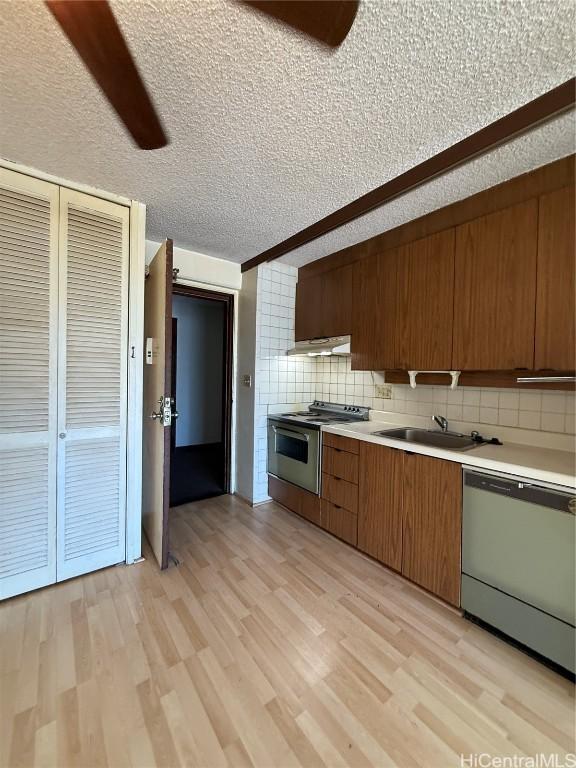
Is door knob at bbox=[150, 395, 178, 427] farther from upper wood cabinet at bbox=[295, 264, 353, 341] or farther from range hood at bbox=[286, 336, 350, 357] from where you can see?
upper wood cabinet at bbox=[295, 264, 353, 341]

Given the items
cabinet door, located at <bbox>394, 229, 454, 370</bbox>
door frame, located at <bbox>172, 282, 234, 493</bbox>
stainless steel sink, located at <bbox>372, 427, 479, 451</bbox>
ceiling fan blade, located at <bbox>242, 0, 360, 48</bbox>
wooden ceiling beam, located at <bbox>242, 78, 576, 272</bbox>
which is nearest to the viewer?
ceiling fan blade, located at <bbox>242, 0, 360, 48</bbox>

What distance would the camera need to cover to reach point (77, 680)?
4.18 ft

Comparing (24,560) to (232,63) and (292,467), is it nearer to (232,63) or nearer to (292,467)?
(292,467)

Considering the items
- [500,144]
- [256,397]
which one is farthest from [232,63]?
[256,397]

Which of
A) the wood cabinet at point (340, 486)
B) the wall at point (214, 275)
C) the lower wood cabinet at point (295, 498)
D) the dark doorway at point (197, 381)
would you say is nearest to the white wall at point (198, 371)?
the dark doorway at point (197, 381)

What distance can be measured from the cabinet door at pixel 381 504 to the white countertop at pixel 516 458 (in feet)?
0.30

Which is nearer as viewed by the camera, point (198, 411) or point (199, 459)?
point (199, 459)

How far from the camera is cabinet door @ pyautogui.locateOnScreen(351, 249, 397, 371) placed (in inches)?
89.3

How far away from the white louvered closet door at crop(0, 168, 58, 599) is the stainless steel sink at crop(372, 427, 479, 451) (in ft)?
6.80

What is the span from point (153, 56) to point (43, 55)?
0.39m

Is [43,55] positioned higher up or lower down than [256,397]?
higher up

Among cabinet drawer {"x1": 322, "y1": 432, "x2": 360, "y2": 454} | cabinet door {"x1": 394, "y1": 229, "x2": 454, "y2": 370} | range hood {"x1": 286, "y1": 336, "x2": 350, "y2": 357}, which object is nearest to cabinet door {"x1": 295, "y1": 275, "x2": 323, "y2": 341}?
range hood {"x1": 286, "y1": 336, "x2": 350, "y2": 357}

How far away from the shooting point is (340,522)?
2.36m

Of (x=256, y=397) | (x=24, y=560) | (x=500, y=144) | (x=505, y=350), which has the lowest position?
(x=24, y=560)
